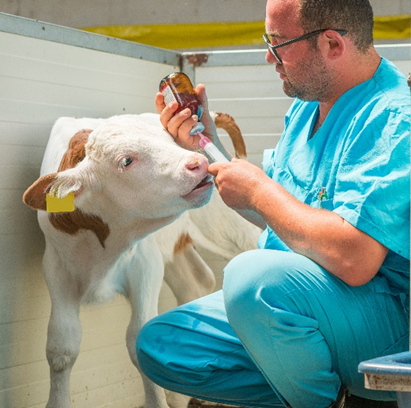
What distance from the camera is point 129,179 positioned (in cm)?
244

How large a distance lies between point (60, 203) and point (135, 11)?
5373mm

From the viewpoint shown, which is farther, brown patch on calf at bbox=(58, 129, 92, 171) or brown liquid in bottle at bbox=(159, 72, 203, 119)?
brown patch on calf at bbox=(58, 129, 92, 171)

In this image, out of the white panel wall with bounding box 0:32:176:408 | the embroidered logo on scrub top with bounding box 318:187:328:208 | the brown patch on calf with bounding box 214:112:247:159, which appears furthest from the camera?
the brown patch on calf with bounding box 214:112:247:159

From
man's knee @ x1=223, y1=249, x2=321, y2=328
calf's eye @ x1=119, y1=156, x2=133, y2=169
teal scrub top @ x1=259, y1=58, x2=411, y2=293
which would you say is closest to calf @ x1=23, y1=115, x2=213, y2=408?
calf's eye @ x1=119, y1=156, x2=133, y2=169

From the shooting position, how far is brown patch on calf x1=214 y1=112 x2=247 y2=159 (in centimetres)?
327

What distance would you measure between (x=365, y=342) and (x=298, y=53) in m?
0.80

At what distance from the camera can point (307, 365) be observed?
186cm

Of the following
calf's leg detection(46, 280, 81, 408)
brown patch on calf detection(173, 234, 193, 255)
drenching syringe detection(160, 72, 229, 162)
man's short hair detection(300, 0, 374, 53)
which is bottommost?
calf's leg detection(46, 280, 81, 408)

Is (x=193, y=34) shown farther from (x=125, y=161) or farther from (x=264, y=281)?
(x=264, y=281)

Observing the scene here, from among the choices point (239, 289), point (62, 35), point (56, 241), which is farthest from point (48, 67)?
point (239, 289)

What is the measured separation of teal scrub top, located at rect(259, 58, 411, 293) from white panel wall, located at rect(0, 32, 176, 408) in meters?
1.12

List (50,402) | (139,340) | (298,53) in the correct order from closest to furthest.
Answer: (298,53) → (139,340) → (50,402)

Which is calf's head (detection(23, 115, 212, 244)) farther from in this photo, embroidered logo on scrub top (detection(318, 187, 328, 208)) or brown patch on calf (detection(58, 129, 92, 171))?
embroidered logo on scrub top (detection(318, 187, 328, 208))

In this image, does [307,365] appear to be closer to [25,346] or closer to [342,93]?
[342,93]
